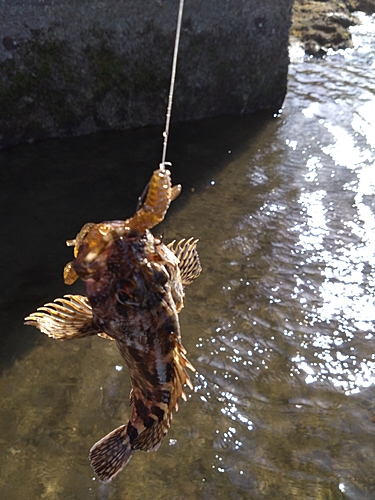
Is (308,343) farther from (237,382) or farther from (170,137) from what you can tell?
(170,137)

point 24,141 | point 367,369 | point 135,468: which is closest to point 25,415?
point 135,468

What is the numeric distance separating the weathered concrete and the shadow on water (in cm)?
26

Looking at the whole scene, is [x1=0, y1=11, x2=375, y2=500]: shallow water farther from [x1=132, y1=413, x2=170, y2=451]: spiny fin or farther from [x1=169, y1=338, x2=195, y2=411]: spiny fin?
[x1=169, y1=338, x2=195, y2=411]: spiny fin

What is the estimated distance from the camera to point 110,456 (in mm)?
2428

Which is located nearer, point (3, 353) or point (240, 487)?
point (240, 487)

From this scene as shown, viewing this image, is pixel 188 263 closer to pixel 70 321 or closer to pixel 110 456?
pixel 70 321

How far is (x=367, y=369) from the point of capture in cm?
402

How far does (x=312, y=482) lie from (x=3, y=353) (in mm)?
2412

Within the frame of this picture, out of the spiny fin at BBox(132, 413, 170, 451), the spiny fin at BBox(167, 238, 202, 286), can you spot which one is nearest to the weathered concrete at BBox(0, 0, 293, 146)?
the spiny fin at BBox(167, 238, 202, 286)

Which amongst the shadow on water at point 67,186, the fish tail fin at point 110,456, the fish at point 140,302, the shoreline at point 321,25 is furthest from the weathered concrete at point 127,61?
the fish tail fin at point 110,456

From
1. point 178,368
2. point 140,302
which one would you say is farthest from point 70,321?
point 178,368

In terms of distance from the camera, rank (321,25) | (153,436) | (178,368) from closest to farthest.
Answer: (178,368) < (153,436) < (321,25)

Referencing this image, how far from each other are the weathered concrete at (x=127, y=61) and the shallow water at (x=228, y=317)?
30 cm

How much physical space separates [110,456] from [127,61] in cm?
502
